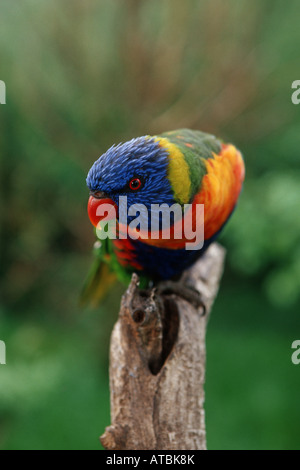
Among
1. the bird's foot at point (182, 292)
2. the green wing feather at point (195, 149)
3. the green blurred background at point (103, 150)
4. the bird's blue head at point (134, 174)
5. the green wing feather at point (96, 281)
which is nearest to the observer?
the bird's blue head at point (134, 174)

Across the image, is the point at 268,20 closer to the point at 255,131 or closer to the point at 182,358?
the point at 255,131

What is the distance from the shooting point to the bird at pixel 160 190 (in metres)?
1.25

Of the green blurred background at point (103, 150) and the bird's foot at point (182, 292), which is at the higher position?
the green blurred background at point (103, 150)

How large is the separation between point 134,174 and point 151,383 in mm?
680

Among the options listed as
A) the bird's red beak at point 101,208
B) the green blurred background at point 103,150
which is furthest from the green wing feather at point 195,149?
the green blurred background at point 103,150

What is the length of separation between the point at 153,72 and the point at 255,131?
3.52ft

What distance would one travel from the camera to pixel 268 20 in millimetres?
3283

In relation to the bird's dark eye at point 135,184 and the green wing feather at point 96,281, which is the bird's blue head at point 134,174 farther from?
the green wing feather at point 96,281

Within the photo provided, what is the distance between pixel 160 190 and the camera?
129cm

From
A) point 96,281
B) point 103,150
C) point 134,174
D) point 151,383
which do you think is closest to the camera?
point 134,174

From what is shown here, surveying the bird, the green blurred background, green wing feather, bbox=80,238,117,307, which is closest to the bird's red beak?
the bird

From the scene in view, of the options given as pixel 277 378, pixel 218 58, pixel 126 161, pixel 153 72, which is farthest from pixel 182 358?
A: pixel 277 378

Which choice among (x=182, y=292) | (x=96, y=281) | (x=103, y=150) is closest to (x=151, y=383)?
(x=182, y=292)

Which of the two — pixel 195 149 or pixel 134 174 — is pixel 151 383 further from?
pixel 195 149
